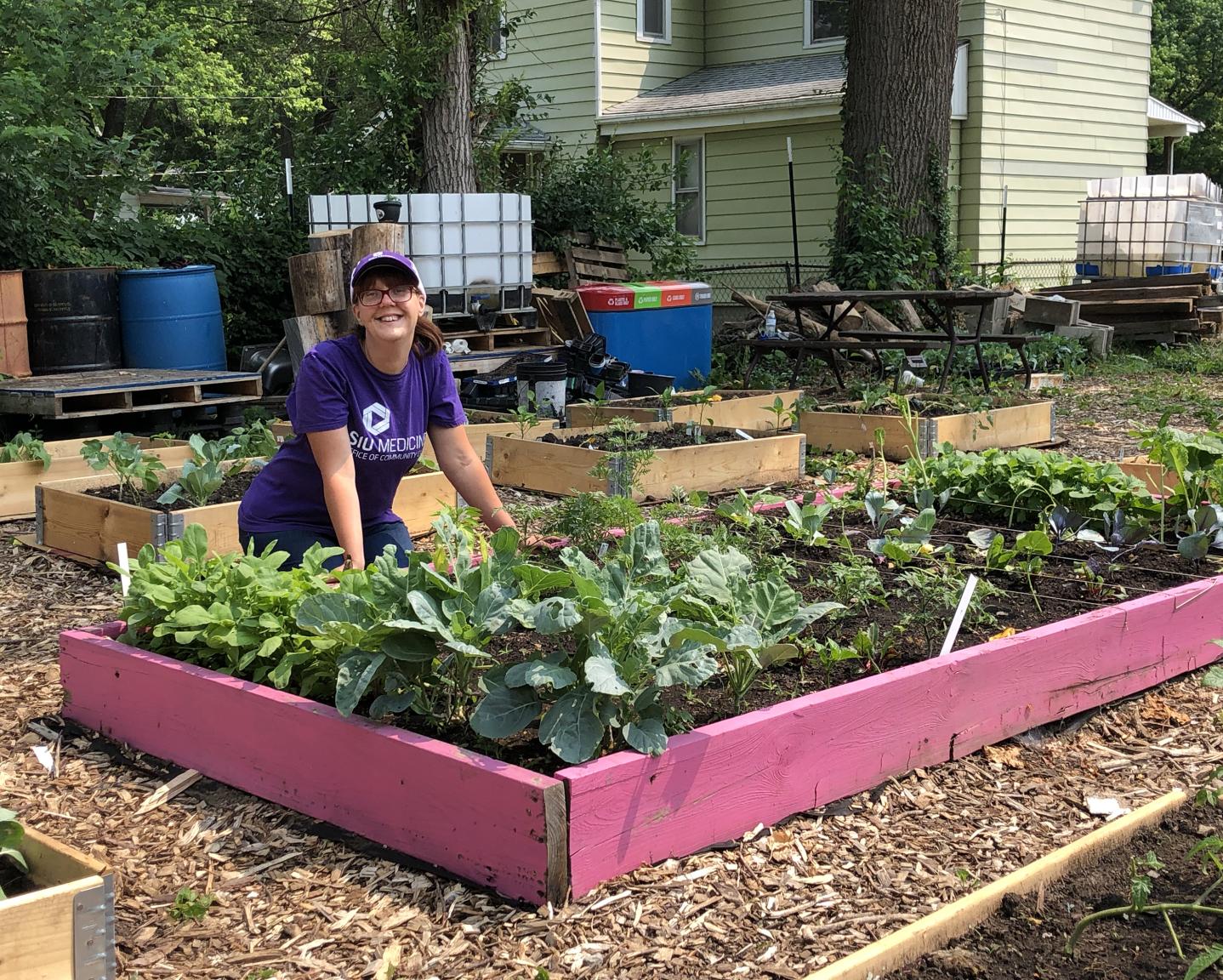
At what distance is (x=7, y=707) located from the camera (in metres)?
3.95

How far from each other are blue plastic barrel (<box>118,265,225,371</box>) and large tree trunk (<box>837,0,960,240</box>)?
6.98 m

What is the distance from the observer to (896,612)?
4.02 meters

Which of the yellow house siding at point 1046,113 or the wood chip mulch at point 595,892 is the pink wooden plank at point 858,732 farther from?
the yellow house siding at point 1046,113

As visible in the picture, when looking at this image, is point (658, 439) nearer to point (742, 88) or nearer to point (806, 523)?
point (806, 523)

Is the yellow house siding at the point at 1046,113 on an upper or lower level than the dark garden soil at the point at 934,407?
upper

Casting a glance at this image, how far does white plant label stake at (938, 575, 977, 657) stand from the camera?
350cm

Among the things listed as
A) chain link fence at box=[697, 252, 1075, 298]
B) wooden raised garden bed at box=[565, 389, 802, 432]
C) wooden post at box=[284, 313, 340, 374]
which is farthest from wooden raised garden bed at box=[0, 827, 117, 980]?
chain link fence at box=[697, 252, 1075, 298]

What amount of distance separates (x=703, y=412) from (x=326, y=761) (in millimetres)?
5831

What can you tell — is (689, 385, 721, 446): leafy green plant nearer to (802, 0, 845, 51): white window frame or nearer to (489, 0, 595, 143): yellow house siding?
(489, 0, 595, 143): yellow house siding

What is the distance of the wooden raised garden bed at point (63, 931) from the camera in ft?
7.15

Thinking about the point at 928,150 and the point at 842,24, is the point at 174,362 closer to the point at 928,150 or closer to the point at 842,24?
the point at 928,150

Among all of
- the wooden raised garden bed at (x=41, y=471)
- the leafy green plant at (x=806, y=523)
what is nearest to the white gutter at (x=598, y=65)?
the wooden raised garden bed at (x=41, y=471)

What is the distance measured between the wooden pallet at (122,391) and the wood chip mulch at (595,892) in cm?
493

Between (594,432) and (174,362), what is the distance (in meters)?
4.08
